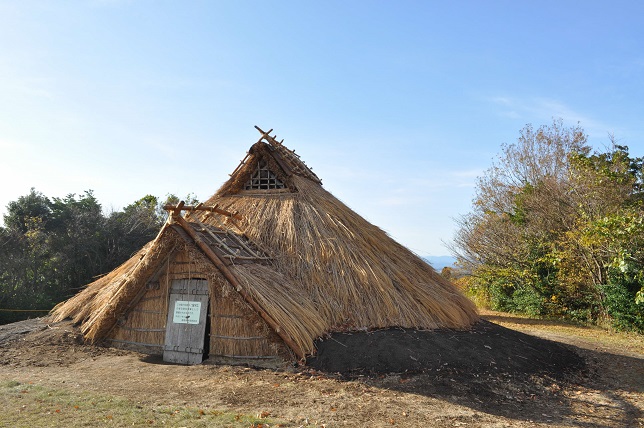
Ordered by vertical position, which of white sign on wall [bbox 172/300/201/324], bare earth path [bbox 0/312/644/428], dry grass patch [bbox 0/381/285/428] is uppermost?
white sign on wall [bbox 172/300/201/324]

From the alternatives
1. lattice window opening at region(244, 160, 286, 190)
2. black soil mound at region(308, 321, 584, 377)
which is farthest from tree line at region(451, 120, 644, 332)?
lattice window opening at region(244, 160, 286, 190)

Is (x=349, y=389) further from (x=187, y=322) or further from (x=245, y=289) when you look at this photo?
(x=187, y=322)

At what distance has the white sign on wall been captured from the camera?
32.4 ft

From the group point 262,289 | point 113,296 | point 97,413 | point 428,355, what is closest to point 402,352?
point 428,355

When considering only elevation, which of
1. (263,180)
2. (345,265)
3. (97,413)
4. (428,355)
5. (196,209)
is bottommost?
(97,413)

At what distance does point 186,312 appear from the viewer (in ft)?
32.7

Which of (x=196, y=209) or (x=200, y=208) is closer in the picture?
(x=196, y=209)

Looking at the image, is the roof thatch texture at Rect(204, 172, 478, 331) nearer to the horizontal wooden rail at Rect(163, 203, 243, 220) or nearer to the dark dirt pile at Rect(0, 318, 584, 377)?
the horizontal wooden rail at Rect(163, 203, 243, 220)

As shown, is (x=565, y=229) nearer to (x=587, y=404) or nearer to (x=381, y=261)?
(x=381, y=261)

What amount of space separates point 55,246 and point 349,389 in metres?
16.9

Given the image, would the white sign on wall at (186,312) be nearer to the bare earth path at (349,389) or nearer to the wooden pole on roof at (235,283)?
the bare earth path at (349,389)

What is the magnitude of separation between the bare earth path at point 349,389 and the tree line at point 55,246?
23.7 feet

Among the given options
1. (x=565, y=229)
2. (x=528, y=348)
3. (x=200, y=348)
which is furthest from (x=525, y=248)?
(x=200, y=348)

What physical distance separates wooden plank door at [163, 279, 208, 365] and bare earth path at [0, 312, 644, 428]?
0.53 metres
